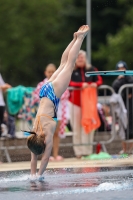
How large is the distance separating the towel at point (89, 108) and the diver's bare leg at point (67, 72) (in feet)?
11.6

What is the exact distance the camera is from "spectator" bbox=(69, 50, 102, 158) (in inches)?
636

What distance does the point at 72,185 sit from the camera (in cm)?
1051

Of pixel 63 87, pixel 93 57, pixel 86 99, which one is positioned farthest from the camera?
pixel 93 57

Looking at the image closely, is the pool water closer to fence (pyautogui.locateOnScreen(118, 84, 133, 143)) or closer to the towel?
the towel

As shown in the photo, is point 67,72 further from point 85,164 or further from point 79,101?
point 79,101

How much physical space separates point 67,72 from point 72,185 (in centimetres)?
217

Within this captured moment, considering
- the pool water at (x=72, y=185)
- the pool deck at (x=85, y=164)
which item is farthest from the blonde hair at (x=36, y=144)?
the pool deck at (x=85, y=164)

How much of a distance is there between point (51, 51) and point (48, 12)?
→ 3.15 meters

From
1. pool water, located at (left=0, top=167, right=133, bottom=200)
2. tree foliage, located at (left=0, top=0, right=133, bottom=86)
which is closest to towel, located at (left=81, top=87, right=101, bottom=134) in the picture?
pool water, located at (left=0, top=167, right=133, bottom=200)

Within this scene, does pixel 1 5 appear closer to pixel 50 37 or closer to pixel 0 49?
pixel 0 49

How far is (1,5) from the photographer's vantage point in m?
54.6

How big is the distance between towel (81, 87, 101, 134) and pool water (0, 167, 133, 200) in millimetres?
3393

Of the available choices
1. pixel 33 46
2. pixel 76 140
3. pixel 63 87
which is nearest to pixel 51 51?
pixel 33 46

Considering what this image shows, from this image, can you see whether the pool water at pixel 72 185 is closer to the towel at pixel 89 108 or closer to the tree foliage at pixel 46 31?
the towel at pixel 89 108
